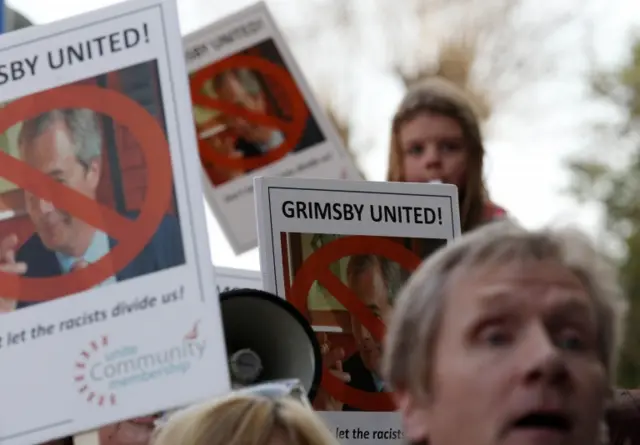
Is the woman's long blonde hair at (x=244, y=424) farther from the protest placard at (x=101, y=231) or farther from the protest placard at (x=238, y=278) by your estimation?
the protest placard at (x=238, y=278)

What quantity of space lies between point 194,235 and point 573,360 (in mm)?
980

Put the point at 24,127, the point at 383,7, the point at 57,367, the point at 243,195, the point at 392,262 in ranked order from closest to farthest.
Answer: the point at 57,367, the point at 24,127, the point at 392,262, the point at 243,195, the point at 383,7

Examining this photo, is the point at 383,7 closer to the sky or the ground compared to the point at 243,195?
closer to the sky

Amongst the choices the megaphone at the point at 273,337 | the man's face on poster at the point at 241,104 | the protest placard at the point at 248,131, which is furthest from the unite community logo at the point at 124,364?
the man's face on poster at the point at 241,104

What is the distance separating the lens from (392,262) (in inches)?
153

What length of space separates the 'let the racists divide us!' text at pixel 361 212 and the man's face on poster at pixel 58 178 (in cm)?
63

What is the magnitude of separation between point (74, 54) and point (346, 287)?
2.54 feet

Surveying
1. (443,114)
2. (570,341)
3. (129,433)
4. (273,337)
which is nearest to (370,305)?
(273,337)

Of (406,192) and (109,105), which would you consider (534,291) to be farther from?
(406,192)

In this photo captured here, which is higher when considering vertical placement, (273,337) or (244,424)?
(273,337)

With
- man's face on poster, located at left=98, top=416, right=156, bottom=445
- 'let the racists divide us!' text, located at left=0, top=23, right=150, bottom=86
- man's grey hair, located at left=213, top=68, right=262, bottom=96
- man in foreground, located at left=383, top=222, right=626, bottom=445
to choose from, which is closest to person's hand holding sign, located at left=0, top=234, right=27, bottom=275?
'let the racists divide us!' text, located at left=0, top=23, right=150, bottom=86

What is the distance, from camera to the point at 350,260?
3861 millimetres

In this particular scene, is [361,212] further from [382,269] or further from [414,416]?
[414,416]

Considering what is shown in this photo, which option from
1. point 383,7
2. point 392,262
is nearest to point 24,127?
point 392,262
